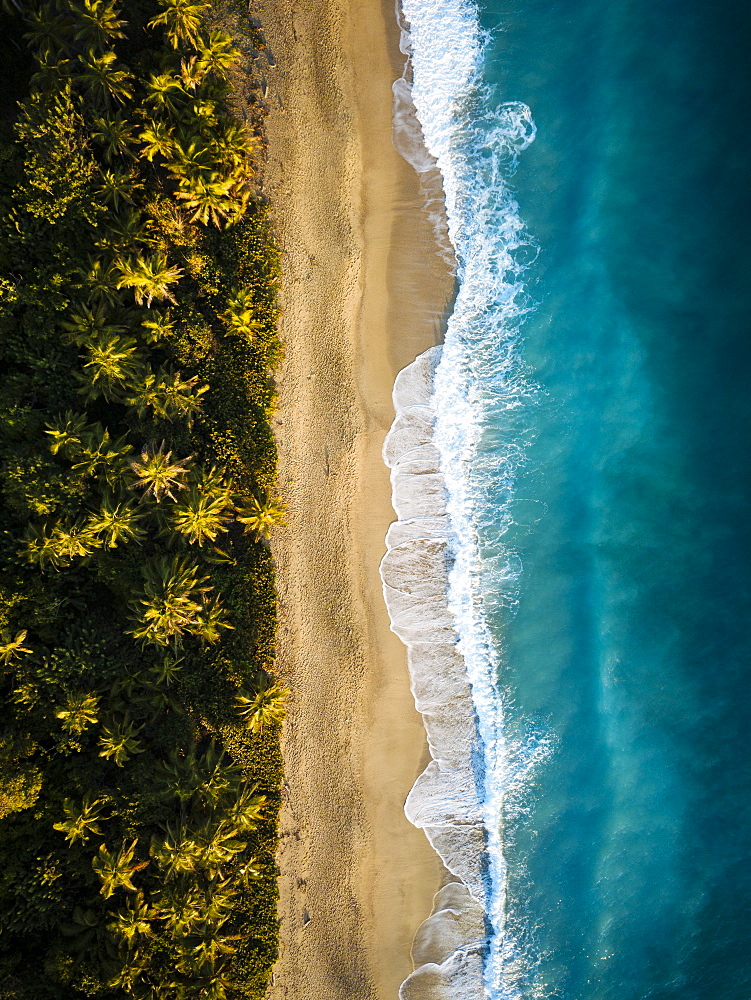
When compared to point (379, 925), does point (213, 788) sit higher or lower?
higher

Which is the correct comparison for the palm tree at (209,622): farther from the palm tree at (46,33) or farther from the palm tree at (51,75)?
the palm tree at (46,33)

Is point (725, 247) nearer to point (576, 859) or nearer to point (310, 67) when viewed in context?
point (310, 67)

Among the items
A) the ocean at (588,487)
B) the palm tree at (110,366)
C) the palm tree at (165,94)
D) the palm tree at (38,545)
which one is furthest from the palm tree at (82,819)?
the palm tree at (165,94)

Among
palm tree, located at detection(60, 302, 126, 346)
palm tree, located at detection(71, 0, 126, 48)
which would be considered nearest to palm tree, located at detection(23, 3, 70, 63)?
palm tree, located at detection(71, 0, 126, 48)

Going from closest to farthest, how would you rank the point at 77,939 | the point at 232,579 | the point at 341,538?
the point at 77,939 → the point at 232,579 → the point at 341,538

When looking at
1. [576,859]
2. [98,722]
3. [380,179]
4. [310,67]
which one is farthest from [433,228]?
[576,859]

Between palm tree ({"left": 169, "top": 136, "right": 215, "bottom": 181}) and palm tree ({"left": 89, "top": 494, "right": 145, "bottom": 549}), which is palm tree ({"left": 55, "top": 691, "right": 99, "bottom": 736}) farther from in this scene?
palm tree ({"left": 169, "top": 136, "right": 215, "bottom": 181})

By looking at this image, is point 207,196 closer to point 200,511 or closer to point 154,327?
point 154,327
